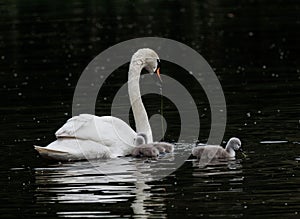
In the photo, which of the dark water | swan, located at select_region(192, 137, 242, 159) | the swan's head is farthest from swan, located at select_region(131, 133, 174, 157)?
the swan's head

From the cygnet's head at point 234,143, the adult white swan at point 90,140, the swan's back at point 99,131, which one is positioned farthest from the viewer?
the swan's back at point 99,131

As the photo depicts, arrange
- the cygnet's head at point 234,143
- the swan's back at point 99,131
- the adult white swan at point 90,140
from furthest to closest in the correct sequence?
the swan's back at point 99,131
the adult white swan at point 90,140
the cygnet's head at point 234,143

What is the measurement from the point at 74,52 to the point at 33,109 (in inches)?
385

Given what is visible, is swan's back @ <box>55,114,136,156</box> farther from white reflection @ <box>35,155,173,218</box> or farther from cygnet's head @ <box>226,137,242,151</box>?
cygnet's head @ <box>226,137,242,151</box>

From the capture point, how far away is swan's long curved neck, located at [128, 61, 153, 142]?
1533 cm

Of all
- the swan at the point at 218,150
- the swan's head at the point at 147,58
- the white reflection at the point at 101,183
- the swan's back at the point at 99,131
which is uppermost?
the swan's head at the point at 147,58

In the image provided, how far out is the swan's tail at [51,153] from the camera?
45.2 feet

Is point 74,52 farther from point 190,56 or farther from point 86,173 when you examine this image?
point 86,173

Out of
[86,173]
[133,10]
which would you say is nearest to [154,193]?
[86,173]

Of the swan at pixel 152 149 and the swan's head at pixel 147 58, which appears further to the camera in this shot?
the swan's head at pixel 147 58

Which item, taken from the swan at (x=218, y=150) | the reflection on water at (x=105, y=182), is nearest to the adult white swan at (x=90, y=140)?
the reflection on water at (x=105, y=182)

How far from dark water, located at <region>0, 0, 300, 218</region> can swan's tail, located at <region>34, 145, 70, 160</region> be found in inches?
5.6

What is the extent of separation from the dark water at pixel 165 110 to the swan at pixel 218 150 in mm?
162

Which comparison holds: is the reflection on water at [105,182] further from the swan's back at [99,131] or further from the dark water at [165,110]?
the swan's back at [99,131]
